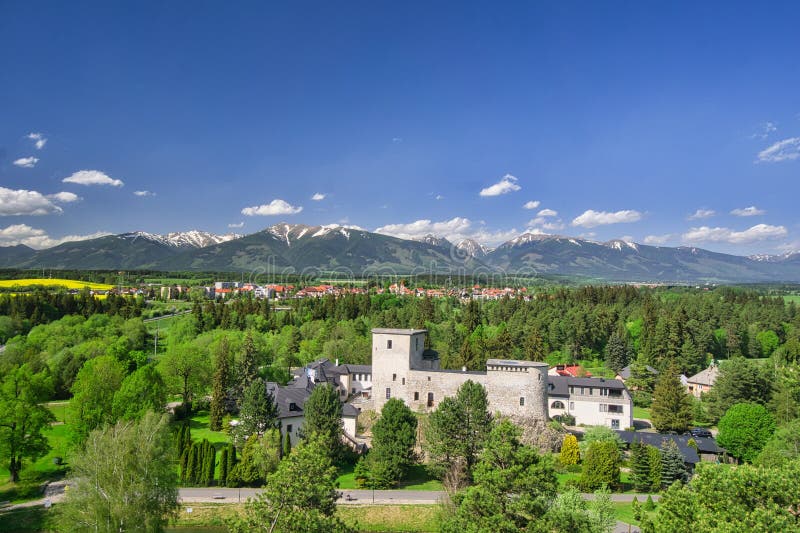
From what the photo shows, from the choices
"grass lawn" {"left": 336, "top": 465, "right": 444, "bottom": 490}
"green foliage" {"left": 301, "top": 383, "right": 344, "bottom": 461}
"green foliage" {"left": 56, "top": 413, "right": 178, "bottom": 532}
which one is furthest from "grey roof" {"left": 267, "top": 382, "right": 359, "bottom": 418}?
"green foliage" {"left": 56, "top": 413, "right": 178, "bottom": 532}

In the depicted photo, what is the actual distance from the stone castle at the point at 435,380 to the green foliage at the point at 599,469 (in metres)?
6.79

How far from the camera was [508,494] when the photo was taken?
1977cm

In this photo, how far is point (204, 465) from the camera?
35.4m

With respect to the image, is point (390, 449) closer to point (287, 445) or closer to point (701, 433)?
point (287, 445)

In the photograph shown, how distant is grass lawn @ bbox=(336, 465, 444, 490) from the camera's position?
36.3 m

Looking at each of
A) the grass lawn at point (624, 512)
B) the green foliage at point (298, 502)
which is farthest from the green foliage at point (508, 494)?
the grass lawn at point (624, 512)

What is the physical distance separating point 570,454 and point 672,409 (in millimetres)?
14268

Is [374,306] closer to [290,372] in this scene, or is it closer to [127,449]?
[290,372]

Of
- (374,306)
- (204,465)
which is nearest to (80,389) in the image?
(204,465)

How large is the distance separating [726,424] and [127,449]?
4494 centimetres

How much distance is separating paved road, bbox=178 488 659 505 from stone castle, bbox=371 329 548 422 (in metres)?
9.31

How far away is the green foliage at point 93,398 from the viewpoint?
37.3 m

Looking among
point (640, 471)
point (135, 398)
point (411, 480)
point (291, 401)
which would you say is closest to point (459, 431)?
point (411, 480)

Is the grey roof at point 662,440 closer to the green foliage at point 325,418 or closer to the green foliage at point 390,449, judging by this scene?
the green foliage at point 390,449
